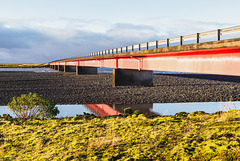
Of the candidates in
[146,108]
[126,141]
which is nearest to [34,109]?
[126,141]

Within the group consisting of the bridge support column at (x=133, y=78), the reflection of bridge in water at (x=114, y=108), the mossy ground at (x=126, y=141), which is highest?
the bridge support column at (x=133, y=78)

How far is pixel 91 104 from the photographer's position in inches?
806

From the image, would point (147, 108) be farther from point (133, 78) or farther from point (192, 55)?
point (133, 78)

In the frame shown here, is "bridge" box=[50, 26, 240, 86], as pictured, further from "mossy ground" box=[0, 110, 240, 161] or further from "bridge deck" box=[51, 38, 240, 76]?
"mossy ground" box=[0, 110, 240, 161]

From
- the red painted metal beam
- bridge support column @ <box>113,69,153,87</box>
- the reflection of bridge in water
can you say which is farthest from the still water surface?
bridge support column @ <box>113,69,153,87</box>

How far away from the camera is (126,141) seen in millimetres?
7785

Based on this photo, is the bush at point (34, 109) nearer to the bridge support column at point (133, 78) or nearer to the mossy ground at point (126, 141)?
the mossy ground at point (126, 141)

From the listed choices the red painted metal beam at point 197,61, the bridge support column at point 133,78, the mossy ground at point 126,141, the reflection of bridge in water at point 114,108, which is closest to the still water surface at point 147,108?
the reflection of bridge in water at point 114,108

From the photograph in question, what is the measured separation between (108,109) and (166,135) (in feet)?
35.0

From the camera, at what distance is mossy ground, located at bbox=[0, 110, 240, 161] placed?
668cm

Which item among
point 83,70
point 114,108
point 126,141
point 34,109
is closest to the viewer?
point 126,141

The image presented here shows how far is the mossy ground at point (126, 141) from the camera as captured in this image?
6.68 meters

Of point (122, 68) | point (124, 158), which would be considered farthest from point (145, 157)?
point (122, 68)

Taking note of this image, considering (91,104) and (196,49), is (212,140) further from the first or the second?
(91,104)
